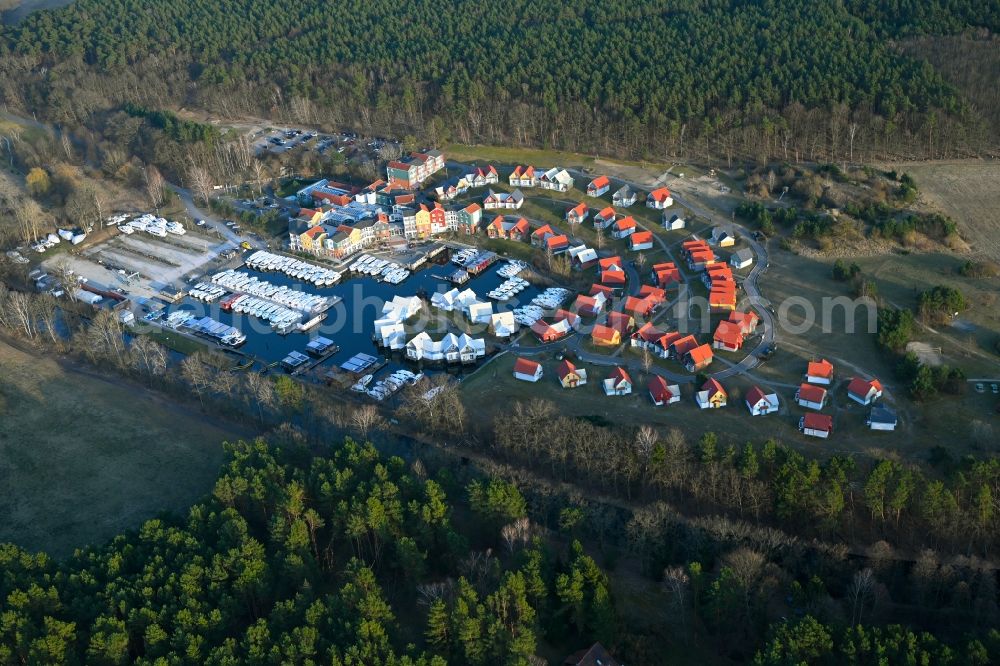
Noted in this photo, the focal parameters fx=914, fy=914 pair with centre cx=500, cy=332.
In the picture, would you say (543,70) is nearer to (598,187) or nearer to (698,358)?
(598,187)

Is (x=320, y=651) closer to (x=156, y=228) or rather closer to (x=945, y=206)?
(x=156, y=228)

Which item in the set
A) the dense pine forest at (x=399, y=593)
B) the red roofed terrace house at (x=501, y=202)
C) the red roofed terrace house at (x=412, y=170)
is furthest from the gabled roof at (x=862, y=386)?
the red roofed terrace house at (x=412, y=170)

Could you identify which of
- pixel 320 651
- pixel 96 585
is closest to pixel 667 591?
pixel 320 651

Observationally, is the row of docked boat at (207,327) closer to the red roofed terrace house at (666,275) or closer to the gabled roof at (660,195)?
the red roofed terrace house at (666,275)

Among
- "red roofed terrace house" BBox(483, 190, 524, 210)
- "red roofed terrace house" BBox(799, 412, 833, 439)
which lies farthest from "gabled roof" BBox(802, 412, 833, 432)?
"red roofed terrace house" BBox(483, 190, 524, 210)

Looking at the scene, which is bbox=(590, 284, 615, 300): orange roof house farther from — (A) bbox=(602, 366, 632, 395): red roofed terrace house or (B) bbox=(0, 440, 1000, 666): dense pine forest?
(B) bbox=(0, 440, 1000, 666): dense pine forest
